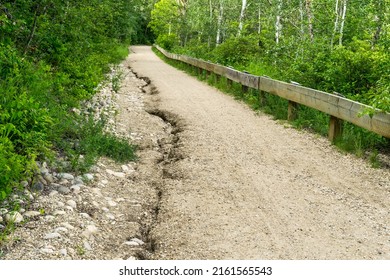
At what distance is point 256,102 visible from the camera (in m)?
12.3

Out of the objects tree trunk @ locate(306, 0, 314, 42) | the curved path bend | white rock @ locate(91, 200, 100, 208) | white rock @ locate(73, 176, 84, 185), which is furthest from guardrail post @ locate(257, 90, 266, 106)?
tree trunk @ locate(306, 0, 314, 42)

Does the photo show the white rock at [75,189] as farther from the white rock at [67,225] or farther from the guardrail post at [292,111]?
the guardrail post at [292,111]

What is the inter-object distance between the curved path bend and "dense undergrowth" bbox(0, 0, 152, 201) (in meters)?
1.36

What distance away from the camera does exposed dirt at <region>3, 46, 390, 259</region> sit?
166 inches

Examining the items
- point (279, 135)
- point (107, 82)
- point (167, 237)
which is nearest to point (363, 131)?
point (279, 135)

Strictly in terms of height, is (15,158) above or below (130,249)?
above

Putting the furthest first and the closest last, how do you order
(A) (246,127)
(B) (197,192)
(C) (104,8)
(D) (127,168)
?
1. (C) (104,8)
2. (A) (246,127)
3. (D) (127,168)
4. (B) (197,192)

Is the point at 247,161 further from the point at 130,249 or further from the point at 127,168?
the point at 130,249

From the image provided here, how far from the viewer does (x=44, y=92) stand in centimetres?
666

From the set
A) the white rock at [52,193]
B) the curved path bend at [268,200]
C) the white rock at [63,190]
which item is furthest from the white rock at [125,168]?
the white rock at [52,193]

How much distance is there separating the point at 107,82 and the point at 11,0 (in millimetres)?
7411

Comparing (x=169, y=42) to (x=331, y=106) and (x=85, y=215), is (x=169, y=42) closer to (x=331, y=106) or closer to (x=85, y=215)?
(x=331, y=106)

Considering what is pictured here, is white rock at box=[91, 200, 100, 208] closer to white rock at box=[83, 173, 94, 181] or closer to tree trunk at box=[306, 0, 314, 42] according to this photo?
white rock at box=[83, 173, 94, 181]

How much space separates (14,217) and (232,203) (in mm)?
2198
